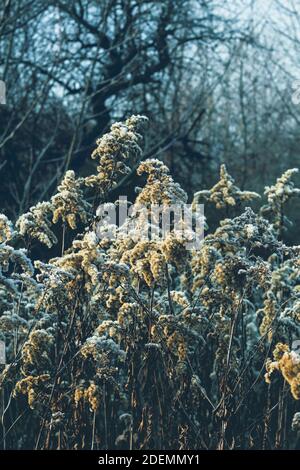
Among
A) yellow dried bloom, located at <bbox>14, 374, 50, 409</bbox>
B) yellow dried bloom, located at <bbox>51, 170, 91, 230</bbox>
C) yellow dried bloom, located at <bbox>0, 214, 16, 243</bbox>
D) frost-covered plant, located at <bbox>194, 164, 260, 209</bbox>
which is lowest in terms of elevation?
yellow dried bloom, located at <bbox>14, 374, 50, 409</bbox>

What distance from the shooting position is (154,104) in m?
12.0

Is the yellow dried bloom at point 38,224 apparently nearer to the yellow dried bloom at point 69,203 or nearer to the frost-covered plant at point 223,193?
the yellow dried bloom at point 69,203

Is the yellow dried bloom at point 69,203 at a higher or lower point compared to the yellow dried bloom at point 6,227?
higher

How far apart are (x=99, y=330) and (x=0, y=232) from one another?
69 centimetres

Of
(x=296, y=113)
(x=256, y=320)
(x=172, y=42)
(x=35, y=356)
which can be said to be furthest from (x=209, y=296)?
(x=296, y=113)

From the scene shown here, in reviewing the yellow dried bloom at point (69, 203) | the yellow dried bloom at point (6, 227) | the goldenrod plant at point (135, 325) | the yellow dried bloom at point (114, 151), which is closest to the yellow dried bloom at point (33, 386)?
the goldenrod plant at point (135, 325)

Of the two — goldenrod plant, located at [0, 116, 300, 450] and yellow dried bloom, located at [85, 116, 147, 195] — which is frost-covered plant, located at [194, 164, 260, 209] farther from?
yellow dried bloom, located at [85, 116, 147, 195]

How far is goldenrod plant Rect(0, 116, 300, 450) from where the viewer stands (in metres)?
4.23

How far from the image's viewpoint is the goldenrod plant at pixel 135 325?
4.23m

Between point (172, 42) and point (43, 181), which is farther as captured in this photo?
point (172, 42)

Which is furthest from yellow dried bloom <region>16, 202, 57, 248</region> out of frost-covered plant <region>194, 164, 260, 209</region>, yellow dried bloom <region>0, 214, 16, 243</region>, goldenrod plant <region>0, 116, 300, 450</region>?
frost-covered plant <region>194, 164, 260, 209</region>

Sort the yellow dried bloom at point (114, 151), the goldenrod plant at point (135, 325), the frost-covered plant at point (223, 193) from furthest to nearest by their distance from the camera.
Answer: the frost-covered plant at point (223, 193) < the yellow dried bloom at point (114, 151) < the goldenrod plant at point (135, 325)
